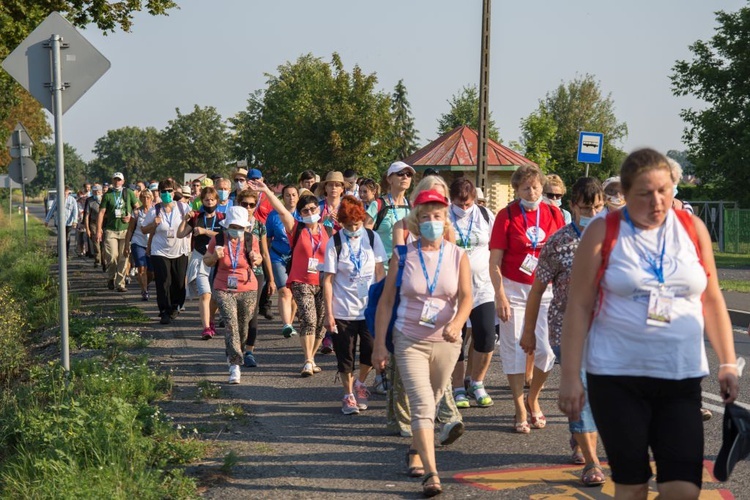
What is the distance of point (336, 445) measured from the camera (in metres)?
7.28

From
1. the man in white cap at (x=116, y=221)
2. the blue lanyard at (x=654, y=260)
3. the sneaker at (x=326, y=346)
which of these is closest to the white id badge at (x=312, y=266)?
the sneaker at (x=326, y=346)

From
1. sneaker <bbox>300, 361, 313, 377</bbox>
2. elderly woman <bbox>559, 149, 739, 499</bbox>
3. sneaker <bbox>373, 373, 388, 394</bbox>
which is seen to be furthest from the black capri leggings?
sneaker <bbox>300, 361, 313, 377</bbox>

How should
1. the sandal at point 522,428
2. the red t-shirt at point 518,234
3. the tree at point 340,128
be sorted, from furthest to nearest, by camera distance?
the tree at point 340,128, the red t-shirt at point 518,234, the sandal at point 522,428

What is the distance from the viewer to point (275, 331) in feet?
44.0

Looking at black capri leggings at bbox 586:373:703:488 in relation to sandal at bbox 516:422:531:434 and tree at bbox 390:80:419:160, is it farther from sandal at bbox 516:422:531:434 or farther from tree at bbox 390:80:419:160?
tree at bbox 390:80:419:160

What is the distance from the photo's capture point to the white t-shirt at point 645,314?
4.08 m

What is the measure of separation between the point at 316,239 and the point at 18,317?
19.5ft

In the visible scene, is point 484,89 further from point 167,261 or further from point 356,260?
point 356,260

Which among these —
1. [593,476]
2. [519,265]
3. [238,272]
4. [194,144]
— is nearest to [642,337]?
[593,476]

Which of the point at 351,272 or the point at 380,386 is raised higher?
the point at 351,272

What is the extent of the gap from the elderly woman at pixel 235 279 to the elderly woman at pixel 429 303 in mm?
3714

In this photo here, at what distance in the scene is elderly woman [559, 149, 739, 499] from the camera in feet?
13.4

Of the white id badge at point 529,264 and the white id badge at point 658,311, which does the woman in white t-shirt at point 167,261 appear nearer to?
the white id badge at point 529,264

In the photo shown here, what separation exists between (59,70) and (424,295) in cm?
406
